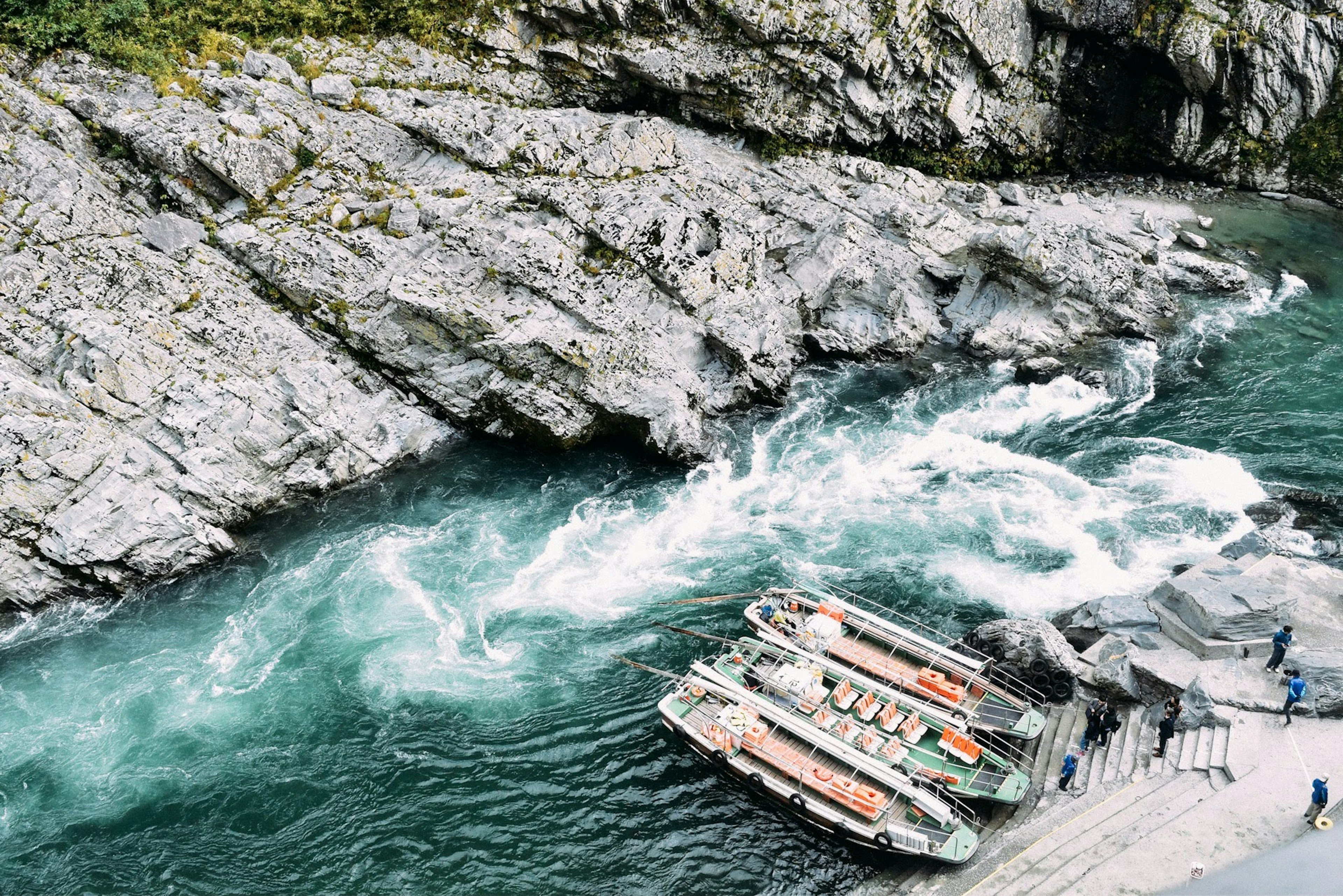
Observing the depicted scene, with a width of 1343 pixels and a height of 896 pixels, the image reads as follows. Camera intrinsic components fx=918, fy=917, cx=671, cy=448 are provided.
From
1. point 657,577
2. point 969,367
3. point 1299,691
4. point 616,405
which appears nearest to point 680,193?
point 616,405

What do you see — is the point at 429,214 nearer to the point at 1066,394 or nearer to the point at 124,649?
the point at 124,649

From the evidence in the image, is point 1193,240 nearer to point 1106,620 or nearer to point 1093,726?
point 1106,620

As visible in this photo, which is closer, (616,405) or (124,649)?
(124,649)

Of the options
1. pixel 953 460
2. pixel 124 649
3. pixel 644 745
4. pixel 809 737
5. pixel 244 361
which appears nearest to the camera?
pixel 809 737

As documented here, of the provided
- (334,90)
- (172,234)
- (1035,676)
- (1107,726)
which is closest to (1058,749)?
(1107,726)

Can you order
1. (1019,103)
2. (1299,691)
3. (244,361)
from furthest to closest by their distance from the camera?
(1019,103) < (244,361) < (1299,691)

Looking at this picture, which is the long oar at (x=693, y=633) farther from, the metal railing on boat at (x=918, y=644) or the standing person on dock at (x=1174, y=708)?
the standing person on dock at (x=1174, y=708)
